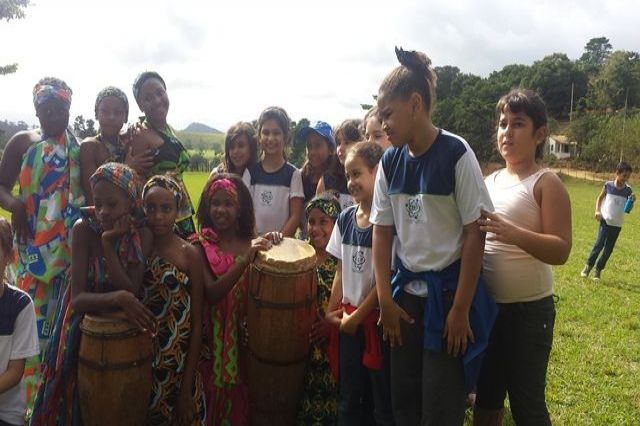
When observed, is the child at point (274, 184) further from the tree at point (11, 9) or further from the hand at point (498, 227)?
the tree at point (11, 9)

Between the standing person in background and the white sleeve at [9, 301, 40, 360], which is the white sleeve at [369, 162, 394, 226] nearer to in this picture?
the white sleeve at [9, 301, 40, 360]

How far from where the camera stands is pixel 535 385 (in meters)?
2.55

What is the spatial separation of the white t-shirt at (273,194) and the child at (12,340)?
187 cm

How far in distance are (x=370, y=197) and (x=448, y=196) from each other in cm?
79

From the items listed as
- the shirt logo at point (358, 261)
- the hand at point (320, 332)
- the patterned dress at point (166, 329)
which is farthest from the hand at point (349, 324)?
the patterned dress at point (166, 329)

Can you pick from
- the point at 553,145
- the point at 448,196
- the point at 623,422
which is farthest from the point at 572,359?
the point at 553,145

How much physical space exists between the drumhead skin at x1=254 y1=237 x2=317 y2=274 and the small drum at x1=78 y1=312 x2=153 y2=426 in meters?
0.72

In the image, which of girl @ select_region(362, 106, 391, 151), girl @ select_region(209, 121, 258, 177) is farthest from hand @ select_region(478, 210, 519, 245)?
girl @ select_region(209, 121, 258, 177)

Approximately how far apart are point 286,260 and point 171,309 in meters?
0.66

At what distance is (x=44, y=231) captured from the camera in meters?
3.43

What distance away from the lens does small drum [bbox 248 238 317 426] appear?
2715 millimetres

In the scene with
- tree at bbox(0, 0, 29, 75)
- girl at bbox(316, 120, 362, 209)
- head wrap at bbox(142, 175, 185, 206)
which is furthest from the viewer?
tree at bbox(0, 0, 29, 75)

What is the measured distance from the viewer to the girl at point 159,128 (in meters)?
3.42

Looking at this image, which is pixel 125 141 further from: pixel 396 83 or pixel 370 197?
pixel 396 83
